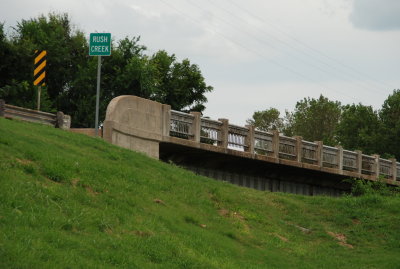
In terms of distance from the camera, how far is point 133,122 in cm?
2859

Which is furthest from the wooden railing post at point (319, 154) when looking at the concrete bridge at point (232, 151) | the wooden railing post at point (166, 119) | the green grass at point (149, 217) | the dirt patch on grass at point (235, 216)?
the dirt patch on grass at point (235, 216)

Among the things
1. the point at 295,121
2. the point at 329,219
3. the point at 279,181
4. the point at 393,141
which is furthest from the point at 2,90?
the point at 295,121

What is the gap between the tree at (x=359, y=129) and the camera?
246 ft

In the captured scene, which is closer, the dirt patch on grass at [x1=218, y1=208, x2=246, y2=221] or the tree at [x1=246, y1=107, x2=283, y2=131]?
the dirt patch on grass at [x1=218, y1=208, x2=246, y2=221]

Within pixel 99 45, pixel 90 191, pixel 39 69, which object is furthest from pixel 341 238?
pixel 39 69

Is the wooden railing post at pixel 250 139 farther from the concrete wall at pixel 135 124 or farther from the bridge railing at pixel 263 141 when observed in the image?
the concrete wall at pixel 135 124

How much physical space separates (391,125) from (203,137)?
46314 millimetres

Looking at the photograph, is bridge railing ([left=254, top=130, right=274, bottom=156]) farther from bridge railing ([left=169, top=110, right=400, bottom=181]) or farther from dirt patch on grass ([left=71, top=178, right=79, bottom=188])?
dirt patch on grass ([left=71, top=178, right=79, bottom=188])

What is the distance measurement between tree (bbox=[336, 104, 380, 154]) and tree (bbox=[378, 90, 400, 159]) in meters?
0.73

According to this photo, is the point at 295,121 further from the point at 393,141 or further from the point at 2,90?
the point at 2,90

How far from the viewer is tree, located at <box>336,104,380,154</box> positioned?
7488 cm

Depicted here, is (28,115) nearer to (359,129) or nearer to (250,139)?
(250,139)

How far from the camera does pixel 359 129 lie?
252 ft

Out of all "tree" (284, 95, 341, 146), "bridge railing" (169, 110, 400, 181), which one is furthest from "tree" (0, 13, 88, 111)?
"tree" (284, 95, 341, 146)
